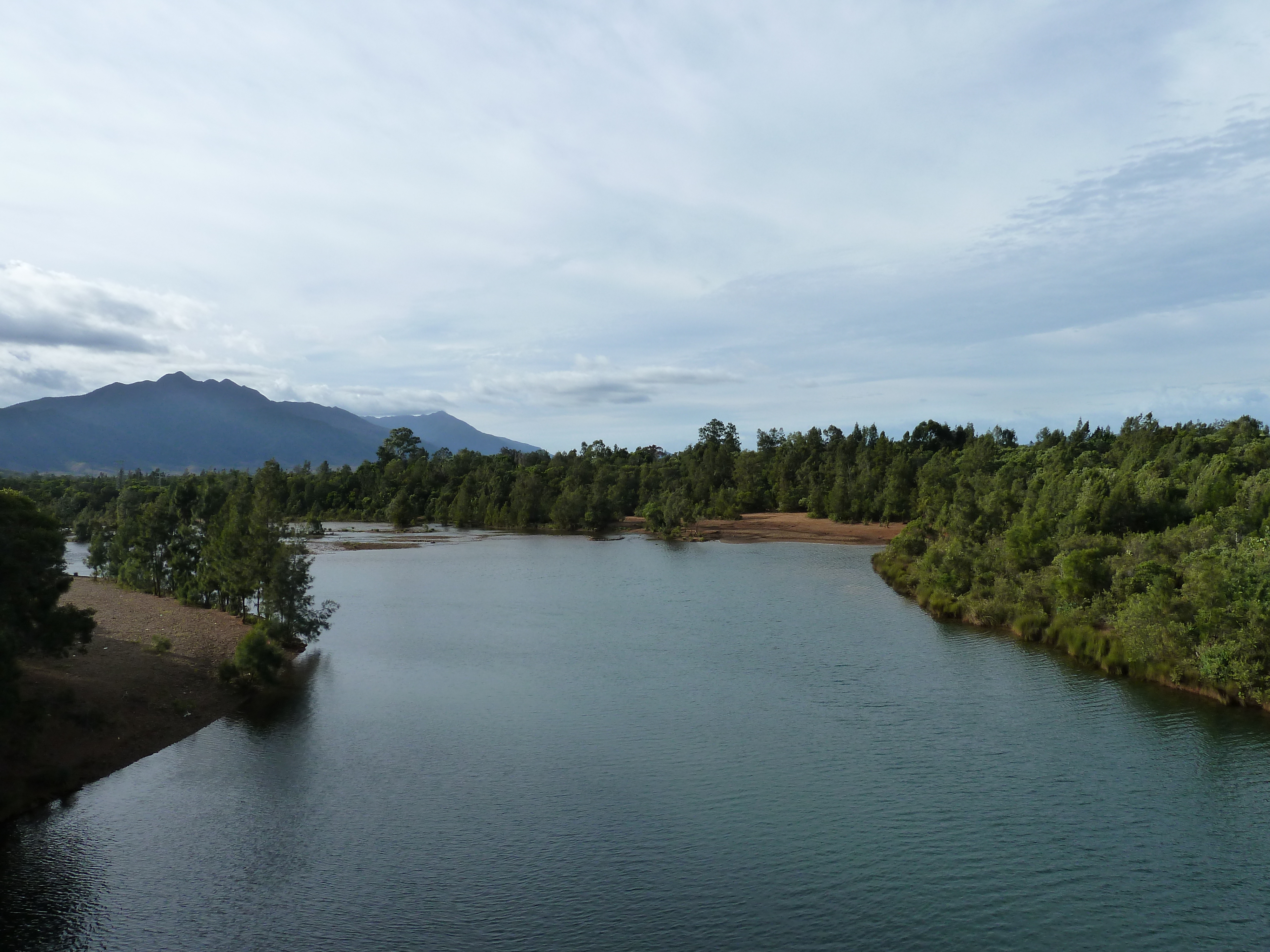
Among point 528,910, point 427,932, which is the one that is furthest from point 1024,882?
point 427,932

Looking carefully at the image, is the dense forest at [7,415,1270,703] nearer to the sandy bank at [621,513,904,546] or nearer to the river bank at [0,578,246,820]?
the sandy bank at [621,513,904,546]

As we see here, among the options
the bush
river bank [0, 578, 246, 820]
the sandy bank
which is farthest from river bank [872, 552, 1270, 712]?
the sandy bank

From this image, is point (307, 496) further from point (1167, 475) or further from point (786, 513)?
point (1167, 475)

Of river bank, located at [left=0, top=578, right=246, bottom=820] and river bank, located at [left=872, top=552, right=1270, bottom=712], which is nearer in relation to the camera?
river bank, located at [left=0, top=578, right=246, bottom=820]

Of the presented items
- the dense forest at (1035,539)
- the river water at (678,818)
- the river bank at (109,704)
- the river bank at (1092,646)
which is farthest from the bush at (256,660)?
the river bank at (1092,646)

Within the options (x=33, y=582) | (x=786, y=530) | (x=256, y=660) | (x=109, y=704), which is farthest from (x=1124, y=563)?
(x=786, y=530)

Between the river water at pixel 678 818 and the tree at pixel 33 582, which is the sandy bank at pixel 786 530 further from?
the tree at pixel 33 582

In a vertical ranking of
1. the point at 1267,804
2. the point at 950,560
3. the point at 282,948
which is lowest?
the point at 282,948
